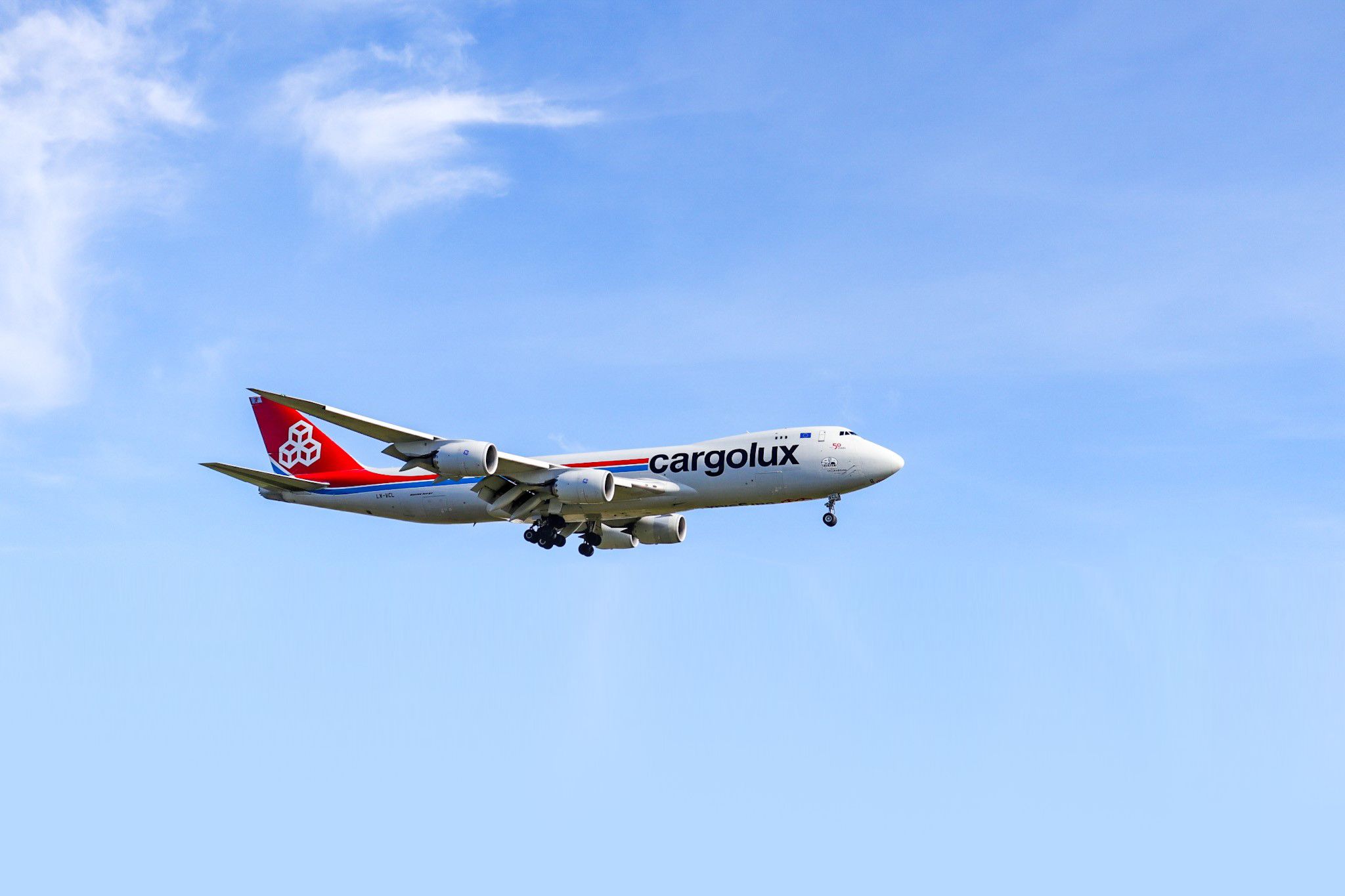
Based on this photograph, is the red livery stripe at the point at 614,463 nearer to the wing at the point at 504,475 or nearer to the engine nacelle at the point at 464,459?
the wing at the point at 504,475

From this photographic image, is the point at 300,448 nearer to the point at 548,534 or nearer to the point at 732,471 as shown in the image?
the point at 548,534

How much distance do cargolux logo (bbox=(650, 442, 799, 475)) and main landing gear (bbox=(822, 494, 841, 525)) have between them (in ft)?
6.09

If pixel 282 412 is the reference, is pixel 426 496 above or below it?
below

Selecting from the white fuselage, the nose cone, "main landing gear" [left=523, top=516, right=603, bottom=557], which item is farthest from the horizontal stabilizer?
the nose cone

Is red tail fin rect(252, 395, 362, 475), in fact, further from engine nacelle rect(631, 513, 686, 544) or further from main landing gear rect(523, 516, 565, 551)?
engine nacelle rect(631, 513, 686, 544)

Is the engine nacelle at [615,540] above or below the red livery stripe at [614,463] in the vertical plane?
below

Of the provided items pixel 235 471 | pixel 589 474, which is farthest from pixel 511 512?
pixel 235 471

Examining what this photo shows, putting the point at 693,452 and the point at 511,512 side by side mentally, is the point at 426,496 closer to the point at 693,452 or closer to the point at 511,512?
the point at 511,512

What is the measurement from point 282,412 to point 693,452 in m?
19.6

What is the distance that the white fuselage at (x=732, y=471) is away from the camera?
49.2 m

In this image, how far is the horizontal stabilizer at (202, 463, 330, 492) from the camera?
51500 mm

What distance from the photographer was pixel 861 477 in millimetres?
49031

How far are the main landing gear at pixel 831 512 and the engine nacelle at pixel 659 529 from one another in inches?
349

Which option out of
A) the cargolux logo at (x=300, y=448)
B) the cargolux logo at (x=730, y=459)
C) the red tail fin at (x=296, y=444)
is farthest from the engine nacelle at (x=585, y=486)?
the cargolux logo at (x=300, y=448)
